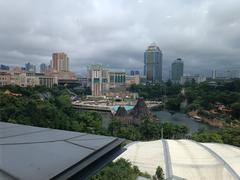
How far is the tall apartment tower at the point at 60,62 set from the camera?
69375mm

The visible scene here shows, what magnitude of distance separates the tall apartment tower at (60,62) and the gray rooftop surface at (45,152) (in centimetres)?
6925

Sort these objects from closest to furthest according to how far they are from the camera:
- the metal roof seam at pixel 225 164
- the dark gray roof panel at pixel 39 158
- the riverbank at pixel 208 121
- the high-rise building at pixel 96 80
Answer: the dark gray roof panel at pixel 39 158, the metal roof seam at pixel 225 164, the riverbank at pixel 208 121, the high-rise building at pixel 96 80

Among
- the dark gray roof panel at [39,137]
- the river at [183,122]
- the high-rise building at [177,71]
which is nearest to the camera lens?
the dark gray roof panel at [39,137]

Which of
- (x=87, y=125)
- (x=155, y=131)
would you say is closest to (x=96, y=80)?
(x=87, y=125)

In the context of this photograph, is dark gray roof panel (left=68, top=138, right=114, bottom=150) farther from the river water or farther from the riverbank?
the riverbank

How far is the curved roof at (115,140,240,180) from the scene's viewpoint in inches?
280

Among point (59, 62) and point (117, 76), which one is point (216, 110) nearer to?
point (117, 76)

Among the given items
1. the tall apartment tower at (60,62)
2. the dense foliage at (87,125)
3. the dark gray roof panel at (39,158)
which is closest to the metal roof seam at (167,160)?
the dense foliage at (87,125)

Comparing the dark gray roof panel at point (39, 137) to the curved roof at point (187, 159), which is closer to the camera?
the dark gray roof panel at point (39, 137)

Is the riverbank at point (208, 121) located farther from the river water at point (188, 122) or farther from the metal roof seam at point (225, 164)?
the metal roof seam at point (225, 164)

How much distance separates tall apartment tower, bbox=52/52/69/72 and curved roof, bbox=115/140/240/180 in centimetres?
6302

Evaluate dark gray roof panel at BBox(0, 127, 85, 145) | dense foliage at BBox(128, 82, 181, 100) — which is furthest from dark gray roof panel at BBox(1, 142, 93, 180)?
dense foliage at BBox(128, 82, 181, 100)

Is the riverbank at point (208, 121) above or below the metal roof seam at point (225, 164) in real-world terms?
below

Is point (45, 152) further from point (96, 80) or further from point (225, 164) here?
point (96, 80)
